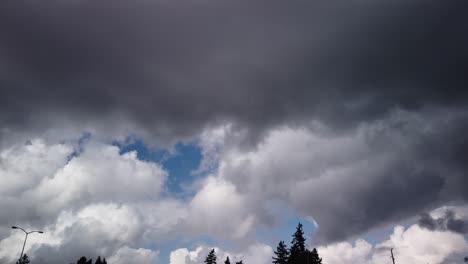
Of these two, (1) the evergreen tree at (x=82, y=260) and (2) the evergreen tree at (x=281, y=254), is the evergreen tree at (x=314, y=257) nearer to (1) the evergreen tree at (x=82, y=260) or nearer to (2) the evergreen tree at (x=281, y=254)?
(2) the evergreen tree at (x=281, y=254)

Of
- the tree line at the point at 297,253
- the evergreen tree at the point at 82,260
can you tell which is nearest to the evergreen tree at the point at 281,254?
the tree line at the point at 297,253

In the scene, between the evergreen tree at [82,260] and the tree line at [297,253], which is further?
the evergreen tree at [82,260]

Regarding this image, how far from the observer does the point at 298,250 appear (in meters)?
68.7

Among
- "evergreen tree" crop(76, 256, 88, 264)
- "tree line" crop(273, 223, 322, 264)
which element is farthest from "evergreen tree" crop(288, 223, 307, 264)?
"evergreen tree" crop(76, 256, 88, 264)

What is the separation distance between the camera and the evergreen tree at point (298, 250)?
217 feet

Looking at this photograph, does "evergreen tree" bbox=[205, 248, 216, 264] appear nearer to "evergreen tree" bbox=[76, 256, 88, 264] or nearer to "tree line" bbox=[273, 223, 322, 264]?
"tree line" bbox=[273, 223, 322, 264]

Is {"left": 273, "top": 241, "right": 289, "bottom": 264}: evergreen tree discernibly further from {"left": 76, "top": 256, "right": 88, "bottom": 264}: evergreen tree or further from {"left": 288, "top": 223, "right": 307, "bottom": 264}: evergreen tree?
{"left": 76, "top": 256, "right": 88, "bottom": 264}: evergreen tree

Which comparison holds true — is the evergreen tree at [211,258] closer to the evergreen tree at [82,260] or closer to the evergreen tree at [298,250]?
the evergreen tree at [298,250]

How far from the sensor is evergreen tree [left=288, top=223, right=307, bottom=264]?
217ft

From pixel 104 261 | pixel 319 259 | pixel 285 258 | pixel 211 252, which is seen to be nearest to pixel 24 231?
pixel 211 252

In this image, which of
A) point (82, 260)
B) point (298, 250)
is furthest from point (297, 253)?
point (82, 260)

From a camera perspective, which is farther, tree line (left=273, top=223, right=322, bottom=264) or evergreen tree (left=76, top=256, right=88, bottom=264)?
evergreen tree (left=76, top=256, right=88, bottom=264)

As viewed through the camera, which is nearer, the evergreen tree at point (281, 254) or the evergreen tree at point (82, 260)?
the evergreen tree at point (281, 254)

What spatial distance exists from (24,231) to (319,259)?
5694 centimetres
